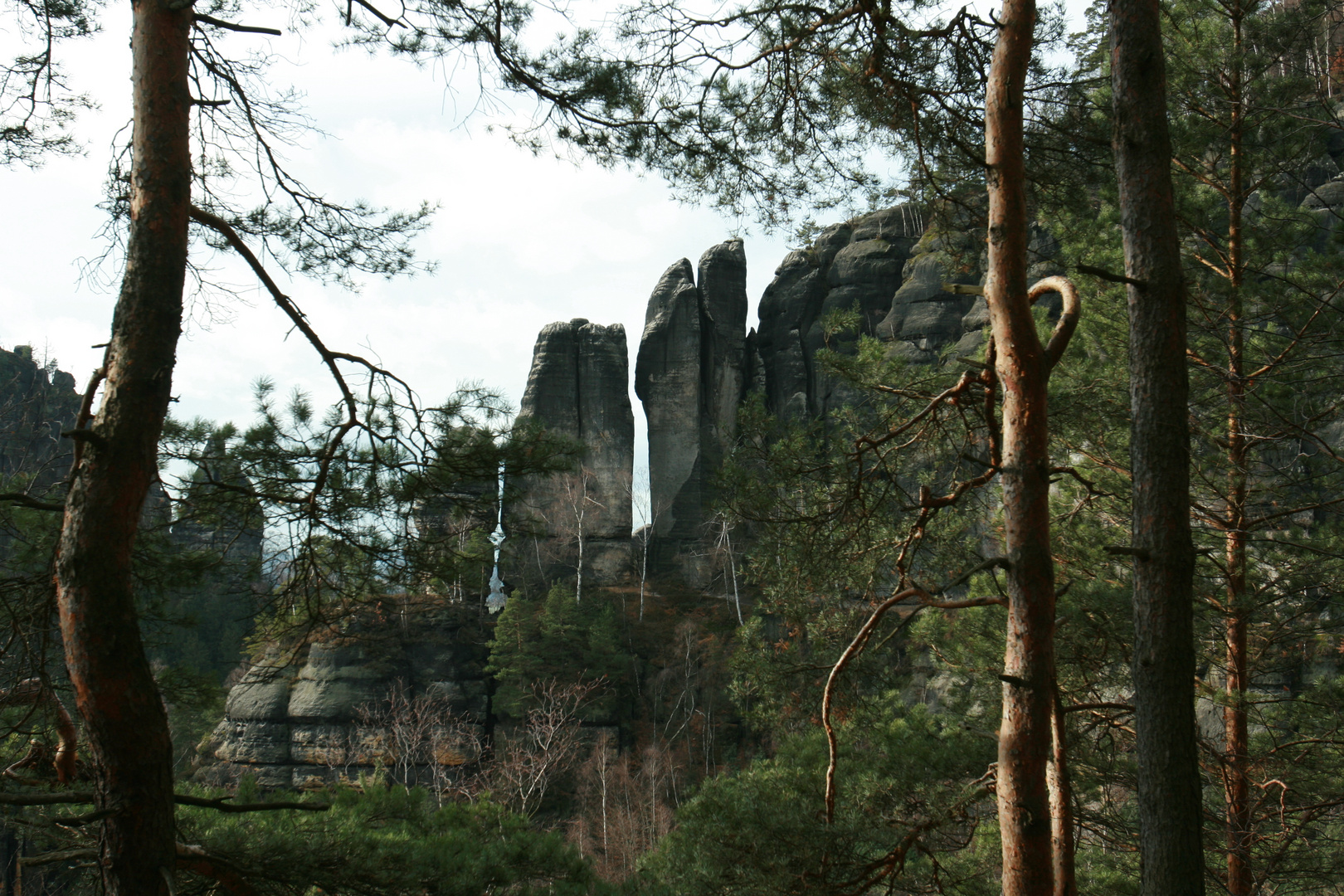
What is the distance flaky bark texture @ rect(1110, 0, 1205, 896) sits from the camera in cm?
212

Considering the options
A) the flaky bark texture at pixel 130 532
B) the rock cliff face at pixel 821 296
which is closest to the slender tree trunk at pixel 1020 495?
the flaky bark texture at pixel 130 532

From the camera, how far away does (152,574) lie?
2828 millimetres

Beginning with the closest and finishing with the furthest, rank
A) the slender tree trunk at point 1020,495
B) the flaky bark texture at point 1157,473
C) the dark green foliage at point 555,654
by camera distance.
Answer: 1. the flaky bark texture at point 1157,473
2. the slender tree trunk at point 1020,495
3. the dark green foliage at point 555,654

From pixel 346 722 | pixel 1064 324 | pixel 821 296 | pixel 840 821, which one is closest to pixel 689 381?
pixel 821 296

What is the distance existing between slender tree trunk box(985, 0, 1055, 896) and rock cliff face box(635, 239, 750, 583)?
63.1 feet

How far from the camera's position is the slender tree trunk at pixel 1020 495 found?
89.3 inches

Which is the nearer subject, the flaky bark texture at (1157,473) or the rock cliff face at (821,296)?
the flaky bark texture at (1157,473)

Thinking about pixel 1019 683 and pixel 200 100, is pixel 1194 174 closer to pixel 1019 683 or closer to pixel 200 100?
pixel 1019 683

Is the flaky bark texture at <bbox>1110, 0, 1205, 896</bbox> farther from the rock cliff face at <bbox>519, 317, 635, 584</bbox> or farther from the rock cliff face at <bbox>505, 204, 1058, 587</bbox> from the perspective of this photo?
the rock cliff face at <bbox>519, 317, 635, 584</bbox>

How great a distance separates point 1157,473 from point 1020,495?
0.34 m

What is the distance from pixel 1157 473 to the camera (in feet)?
7.38

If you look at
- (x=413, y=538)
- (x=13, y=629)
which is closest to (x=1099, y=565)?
(x=413, y=538)

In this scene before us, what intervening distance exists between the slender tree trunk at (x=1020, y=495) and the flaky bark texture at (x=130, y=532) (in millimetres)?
2072

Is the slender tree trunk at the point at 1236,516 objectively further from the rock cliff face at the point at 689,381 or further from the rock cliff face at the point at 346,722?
the rock cliff face at the point at 689,381
